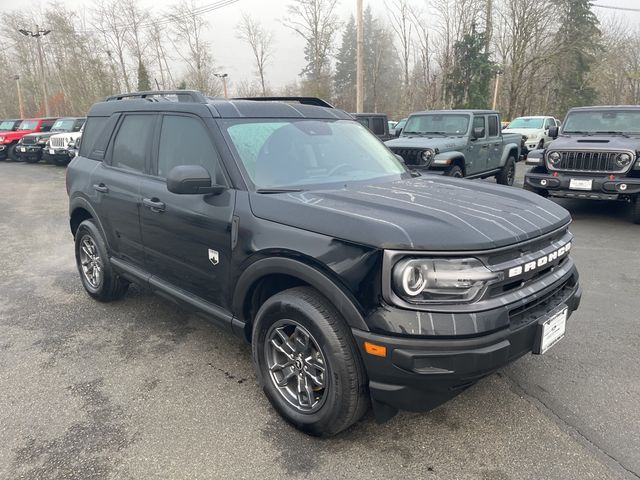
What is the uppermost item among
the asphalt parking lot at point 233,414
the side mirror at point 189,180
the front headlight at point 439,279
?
the side mirror at point 189,180

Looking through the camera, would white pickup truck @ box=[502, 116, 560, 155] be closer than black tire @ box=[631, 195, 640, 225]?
No

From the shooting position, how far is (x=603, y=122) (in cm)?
869

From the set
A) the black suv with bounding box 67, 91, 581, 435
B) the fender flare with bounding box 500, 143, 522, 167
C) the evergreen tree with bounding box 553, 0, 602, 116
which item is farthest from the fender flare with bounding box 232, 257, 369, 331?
the evergreen tree with bounding box 553, 0, 602, 116

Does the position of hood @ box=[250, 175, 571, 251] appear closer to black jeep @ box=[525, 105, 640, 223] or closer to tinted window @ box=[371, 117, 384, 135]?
black jeep @ box=[525, 105, 640, 223]

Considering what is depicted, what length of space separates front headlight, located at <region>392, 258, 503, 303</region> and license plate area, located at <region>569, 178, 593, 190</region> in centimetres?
648

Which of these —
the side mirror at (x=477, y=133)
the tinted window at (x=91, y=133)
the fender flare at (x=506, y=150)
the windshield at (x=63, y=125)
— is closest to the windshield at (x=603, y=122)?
the side mirror at (x=477, y=133)

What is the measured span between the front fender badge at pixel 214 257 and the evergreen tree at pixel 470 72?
2928 cm

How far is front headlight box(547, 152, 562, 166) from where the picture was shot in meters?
8.07

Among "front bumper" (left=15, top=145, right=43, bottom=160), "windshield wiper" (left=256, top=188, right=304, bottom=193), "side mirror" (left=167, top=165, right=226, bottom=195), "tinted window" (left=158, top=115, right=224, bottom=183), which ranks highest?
"tinted window" (left=158, top=115, right=224, bottom=183)

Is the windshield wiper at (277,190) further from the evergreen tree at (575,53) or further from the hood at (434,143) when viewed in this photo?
the evergreen tree at (575,53)

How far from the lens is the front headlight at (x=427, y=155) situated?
30.3 feet

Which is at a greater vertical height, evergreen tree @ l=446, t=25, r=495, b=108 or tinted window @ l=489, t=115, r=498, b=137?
evergreen tree @ l=446, t=25, r=495, b=108

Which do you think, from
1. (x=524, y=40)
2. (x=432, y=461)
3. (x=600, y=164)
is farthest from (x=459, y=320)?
(x=524, y=40)

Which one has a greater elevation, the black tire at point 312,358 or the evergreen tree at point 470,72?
the evergreen tree at point 470,72
